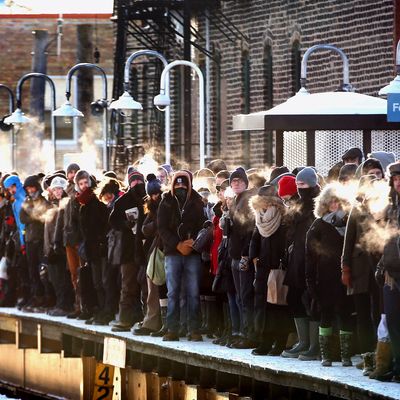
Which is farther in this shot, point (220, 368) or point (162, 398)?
point (162, 398)

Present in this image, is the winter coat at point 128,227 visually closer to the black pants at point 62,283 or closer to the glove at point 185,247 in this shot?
the glove at point 185,247

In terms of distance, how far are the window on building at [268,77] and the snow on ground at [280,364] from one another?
13884 mm

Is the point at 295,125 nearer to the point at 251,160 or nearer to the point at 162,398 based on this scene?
the point at 162,398

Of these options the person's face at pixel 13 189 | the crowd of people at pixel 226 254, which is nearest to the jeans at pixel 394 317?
the crowd of people at pixel 226 254

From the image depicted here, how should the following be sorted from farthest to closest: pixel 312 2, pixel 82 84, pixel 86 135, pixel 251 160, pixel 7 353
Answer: pixel 86 135, pixel 82 84, pixel 251 160, pixel 312 2, pixel 7 353

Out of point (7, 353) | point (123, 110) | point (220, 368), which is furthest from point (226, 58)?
point (220, 368)

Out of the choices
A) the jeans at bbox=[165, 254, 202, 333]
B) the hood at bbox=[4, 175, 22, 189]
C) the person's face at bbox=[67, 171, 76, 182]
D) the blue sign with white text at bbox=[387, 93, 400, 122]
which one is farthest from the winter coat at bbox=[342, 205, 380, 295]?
the hood at bbox=[4, 175, 22, 189]

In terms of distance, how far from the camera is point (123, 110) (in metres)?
31.0

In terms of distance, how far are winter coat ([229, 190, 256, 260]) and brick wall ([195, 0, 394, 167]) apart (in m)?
11.2

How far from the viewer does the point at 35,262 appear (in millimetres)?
27016

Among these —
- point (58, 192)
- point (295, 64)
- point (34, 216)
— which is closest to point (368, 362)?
point (58, 192)

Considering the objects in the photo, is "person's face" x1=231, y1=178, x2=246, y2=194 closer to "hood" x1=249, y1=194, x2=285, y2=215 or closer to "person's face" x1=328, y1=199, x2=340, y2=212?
"hood" x1=249, y1=194, x2=285, y2=215

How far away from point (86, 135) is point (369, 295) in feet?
145

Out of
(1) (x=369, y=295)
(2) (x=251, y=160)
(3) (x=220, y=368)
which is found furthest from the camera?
(2) (x=251, y=160)
